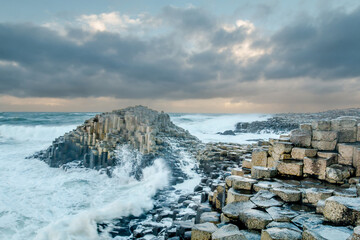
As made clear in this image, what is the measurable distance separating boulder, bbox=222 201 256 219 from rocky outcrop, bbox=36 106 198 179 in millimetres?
7796

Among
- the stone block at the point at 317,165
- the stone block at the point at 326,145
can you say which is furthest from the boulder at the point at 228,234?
the stone block at the point at 326,145

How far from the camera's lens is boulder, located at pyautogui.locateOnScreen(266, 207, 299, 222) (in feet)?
12.8

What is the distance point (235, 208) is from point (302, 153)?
108 inches

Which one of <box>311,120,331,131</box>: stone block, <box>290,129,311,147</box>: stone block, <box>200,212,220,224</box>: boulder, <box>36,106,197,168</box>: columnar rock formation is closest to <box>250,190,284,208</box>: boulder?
<box>200,212,220,224</box>: boulder

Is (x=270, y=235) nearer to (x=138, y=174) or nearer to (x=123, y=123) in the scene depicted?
(x=138, y=174)

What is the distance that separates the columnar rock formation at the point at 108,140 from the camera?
1309cm

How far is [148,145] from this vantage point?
42.4 feet

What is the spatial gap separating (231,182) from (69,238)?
4.51 meters

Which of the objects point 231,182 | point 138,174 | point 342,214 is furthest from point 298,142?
point 138,174

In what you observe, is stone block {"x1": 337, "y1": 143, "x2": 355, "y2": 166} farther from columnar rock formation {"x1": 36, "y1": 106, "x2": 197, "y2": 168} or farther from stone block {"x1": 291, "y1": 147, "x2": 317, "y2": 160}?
columnar rock formation {"x1": 36, "y1": 106, "x2": 197, "y2": 168}

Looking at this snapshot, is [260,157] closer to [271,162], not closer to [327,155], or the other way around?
[271,162]

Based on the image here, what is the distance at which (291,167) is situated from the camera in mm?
6004

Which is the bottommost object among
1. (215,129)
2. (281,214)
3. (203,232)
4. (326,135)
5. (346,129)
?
(215,129)

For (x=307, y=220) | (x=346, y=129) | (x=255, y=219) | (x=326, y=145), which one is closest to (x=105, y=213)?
(x=255, y=219)
